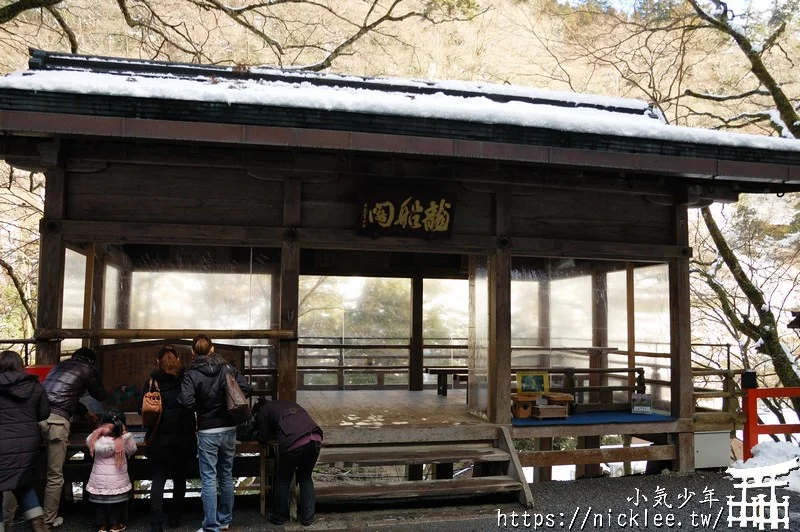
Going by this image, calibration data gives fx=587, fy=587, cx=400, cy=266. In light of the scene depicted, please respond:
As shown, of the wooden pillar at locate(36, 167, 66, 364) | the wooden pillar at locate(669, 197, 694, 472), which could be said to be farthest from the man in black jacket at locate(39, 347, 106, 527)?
the wooden pillar at locate(669, 197, 694, 472)

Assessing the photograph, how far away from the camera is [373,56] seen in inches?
627

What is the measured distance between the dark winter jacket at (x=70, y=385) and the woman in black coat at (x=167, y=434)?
0.63 metres

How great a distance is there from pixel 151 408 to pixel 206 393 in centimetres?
50

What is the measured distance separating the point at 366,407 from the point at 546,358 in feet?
8.74

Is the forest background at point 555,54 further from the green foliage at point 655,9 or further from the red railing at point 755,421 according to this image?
the red railing at point 755,421

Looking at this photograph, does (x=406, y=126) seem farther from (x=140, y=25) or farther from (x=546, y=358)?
(x=140, y=25)

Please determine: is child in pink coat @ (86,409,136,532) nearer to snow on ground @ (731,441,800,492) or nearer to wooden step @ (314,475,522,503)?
wooden step @ (314,475,522,503)

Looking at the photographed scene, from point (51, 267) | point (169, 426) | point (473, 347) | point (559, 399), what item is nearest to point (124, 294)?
point (51, 267)

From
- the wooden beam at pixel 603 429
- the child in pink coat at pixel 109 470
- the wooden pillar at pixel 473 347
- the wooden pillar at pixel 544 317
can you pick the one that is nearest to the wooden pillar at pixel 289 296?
the child in pink coat at pixel 109 470

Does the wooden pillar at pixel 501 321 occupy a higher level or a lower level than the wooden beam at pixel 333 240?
lower

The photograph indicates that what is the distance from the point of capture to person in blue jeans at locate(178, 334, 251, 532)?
463 centimetres

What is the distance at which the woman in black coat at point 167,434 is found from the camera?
15.6 ft

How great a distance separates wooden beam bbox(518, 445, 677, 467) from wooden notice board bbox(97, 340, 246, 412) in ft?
11.3

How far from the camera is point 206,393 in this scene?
4.63 m
